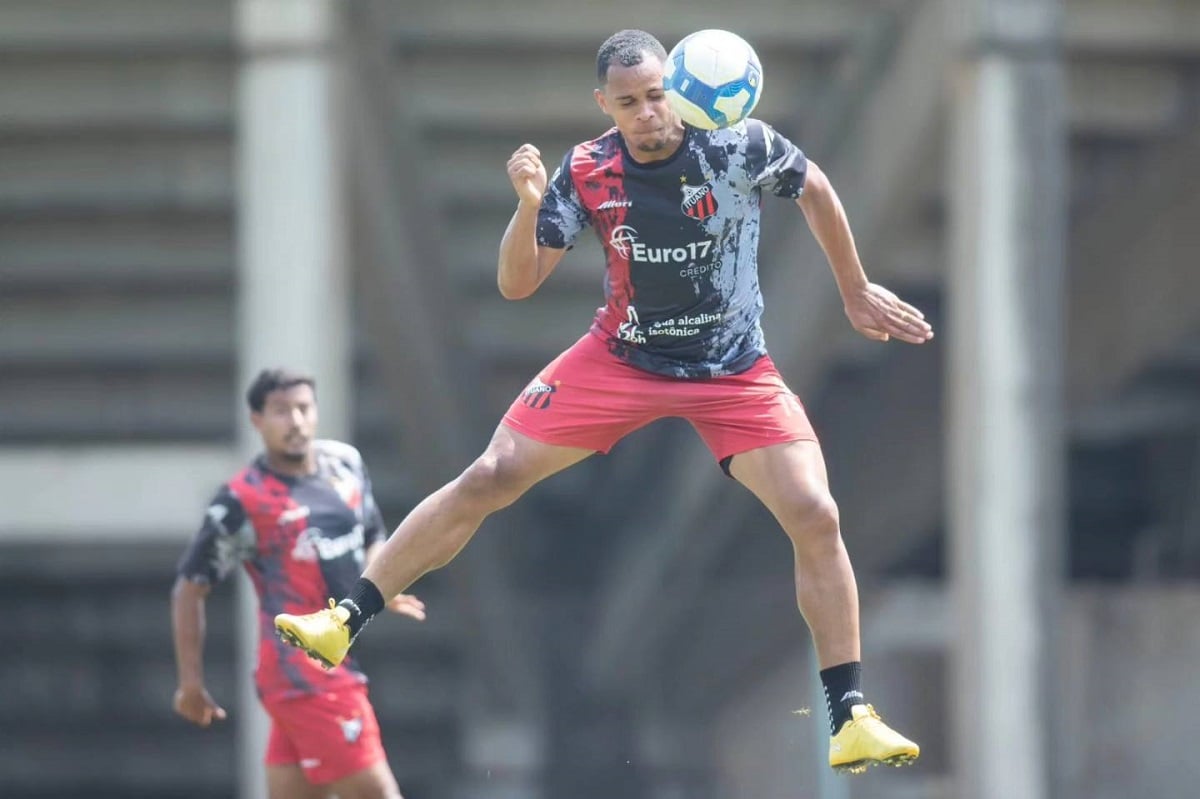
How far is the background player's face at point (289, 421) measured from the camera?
673 cm

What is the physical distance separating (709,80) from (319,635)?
1.86 m

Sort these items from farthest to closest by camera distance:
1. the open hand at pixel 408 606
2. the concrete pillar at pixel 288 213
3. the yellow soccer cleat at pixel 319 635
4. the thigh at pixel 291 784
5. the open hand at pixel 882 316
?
the concrete pillar at pixel 288 213, the thigh at pixel 291 784, the open hand at pixel 408 606, the open hand at pixel 882 316, the yellow soccer cleat at pixel 319 635

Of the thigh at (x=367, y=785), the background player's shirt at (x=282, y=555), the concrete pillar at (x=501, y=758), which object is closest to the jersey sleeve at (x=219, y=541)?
the background player's shirt at (x=282, y=555)

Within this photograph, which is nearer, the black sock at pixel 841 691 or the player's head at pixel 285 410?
the black sock at pixel 841 691

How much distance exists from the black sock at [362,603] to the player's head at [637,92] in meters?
1.49

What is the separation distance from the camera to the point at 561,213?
5.45 metres

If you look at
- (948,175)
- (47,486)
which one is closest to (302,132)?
(47,486)

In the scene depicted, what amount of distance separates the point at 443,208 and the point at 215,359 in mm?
2180

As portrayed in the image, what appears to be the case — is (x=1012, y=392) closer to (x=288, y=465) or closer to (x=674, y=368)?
(x=288, y=465)

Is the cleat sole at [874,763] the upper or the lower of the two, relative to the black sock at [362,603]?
lower

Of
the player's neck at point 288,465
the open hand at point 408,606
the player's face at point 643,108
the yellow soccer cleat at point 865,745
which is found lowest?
the yellow soccer cleat at point 865,745

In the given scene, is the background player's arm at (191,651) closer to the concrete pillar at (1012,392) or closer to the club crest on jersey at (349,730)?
the club crest on jersey at (349,730)

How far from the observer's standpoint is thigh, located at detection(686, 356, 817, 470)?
549cm

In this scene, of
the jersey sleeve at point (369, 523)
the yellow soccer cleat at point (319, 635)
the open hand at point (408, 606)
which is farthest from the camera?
the jersey sleeve at point (369, 523)
